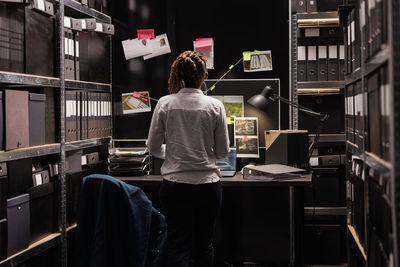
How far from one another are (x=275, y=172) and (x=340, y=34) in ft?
3.94

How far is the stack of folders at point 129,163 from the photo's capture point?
3111 mm

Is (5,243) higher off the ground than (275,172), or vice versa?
(275,172)

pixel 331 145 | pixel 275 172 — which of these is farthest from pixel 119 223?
pixel 331 145

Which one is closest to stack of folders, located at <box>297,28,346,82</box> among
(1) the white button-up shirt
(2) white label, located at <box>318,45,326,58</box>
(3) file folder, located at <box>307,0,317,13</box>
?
(2) white label, located at <box>318,45,326,58</box>

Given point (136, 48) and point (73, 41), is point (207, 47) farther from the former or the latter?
point (73, 41)

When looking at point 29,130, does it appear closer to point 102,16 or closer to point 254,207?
point 102,16

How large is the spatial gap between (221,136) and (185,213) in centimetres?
46

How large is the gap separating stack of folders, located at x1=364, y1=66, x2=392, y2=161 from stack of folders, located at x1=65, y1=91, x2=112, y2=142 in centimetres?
191

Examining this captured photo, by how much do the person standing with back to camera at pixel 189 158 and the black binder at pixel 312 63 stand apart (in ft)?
3.59

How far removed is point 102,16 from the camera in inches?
136

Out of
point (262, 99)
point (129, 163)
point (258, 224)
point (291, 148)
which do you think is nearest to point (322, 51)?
point (262, 99)

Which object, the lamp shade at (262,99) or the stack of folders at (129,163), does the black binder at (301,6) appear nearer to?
the lamp shade at (262,99)

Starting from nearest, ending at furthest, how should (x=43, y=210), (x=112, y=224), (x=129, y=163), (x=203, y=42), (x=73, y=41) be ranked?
(x=112, y=224) → (x=43, y=210) → (x=73, y=41) → (x=129, y=163) → (x=203, y=42)

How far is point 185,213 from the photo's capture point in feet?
7.89
